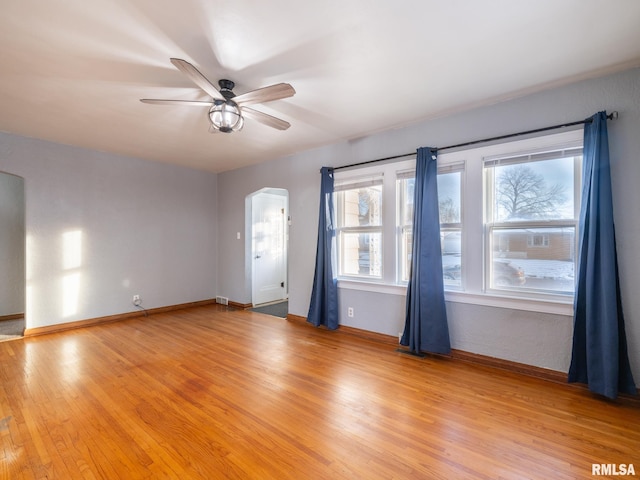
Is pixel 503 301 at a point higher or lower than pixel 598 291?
lower

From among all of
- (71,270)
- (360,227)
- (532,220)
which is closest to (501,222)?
(532,220)

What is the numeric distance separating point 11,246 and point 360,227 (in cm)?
574

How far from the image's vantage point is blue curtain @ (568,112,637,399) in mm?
2332

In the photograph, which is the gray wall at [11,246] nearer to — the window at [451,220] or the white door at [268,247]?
the white door at [268,247]

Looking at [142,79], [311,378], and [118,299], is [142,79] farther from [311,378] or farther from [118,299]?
[118,299]

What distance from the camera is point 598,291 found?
2.42 m

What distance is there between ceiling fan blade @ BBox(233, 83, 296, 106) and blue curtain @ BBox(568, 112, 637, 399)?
2.52 metres

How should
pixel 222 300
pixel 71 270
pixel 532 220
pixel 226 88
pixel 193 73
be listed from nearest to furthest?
pixel 193 73 → pixel 226 88 → pixel 532 220 → pixel 71 270 → pixel 222 300

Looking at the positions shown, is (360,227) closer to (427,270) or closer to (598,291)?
(427,270)

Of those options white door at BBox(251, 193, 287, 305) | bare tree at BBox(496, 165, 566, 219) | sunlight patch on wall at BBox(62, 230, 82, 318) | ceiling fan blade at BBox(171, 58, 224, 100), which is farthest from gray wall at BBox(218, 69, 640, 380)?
sunlight patch on wall at BBox(62, 230, 82, 318)

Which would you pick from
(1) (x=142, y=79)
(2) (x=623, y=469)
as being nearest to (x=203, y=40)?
(1) (x=142, y=79)

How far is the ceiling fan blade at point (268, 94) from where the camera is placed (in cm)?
215

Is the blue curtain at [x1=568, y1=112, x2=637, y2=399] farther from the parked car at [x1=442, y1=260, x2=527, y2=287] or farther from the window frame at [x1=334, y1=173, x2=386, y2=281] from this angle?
the window frame at [x1=334, y1=173, x2=386, y2=281]

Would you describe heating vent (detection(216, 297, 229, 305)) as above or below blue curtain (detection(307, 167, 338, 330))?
below
